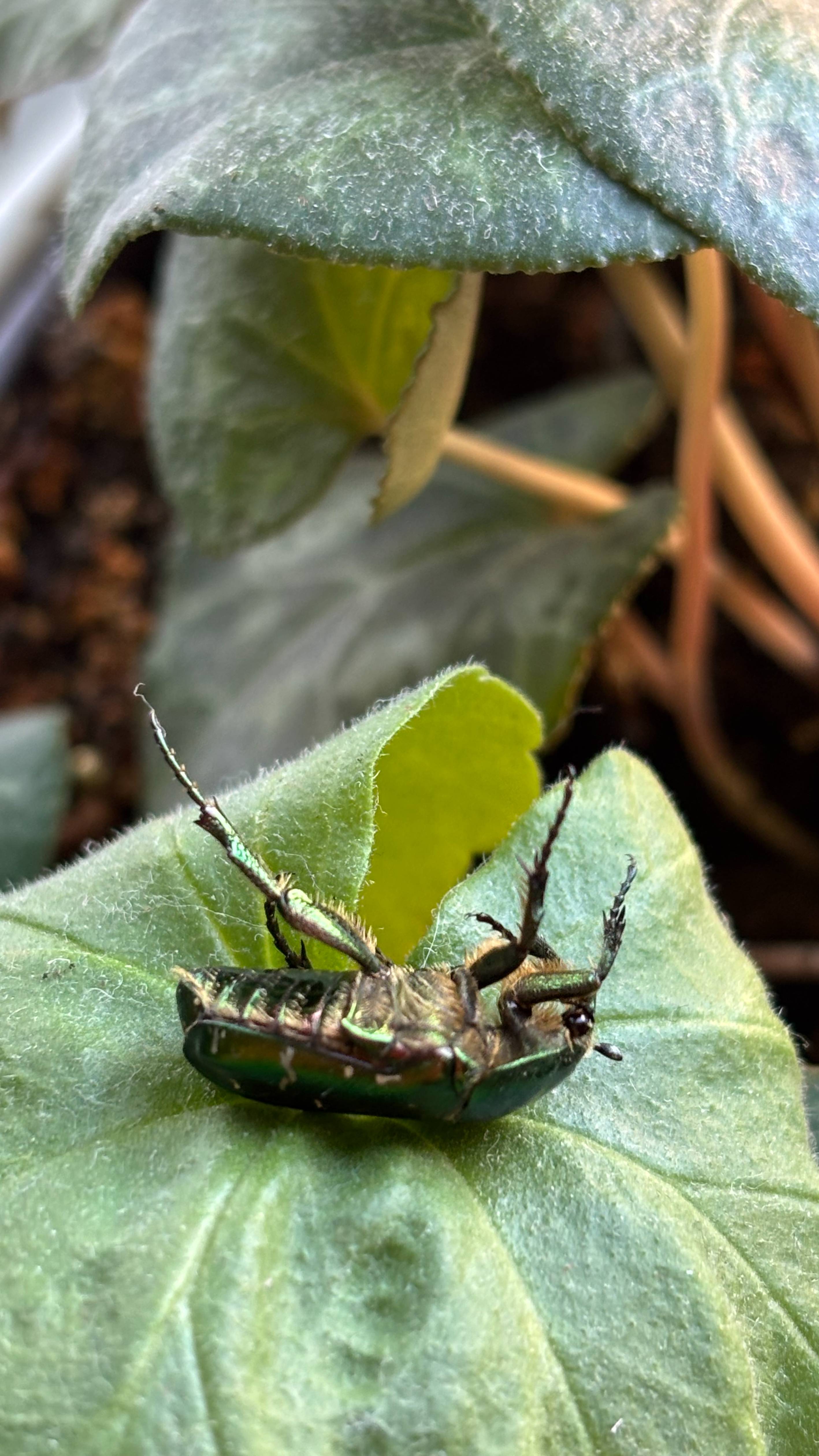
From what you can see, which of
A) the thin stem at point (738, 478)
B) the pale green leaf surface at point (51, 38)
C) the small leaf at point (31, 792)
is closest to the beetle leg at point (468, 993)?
the small leaf at point (31, 792)

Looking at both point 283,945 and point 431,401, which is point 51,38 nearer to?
point 431,401

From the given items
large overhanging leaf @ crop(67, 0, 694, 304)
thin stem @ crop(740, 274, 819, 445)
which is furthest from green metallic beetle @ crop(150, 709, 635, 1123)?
thin stem @ crop(740, 274, 819, 445)

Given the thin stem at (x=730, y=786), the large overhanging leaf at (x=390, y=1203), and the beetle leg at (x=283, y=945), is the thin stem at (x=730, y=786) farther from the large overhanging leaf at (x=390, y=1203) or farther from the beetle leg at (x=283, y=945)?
the beetle leg at (x=283, y=945)

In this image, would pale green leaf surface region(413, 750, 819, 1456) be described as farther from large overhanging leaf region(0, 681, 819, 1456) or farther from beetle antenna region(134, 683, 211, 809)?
beetle antenna region(134, 683, 211, 809)

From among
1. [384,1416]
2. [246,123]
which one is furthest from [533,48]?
[384,1416]

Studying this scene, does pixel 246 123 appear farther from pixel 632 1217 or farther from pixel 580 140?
pixel 632 1217
